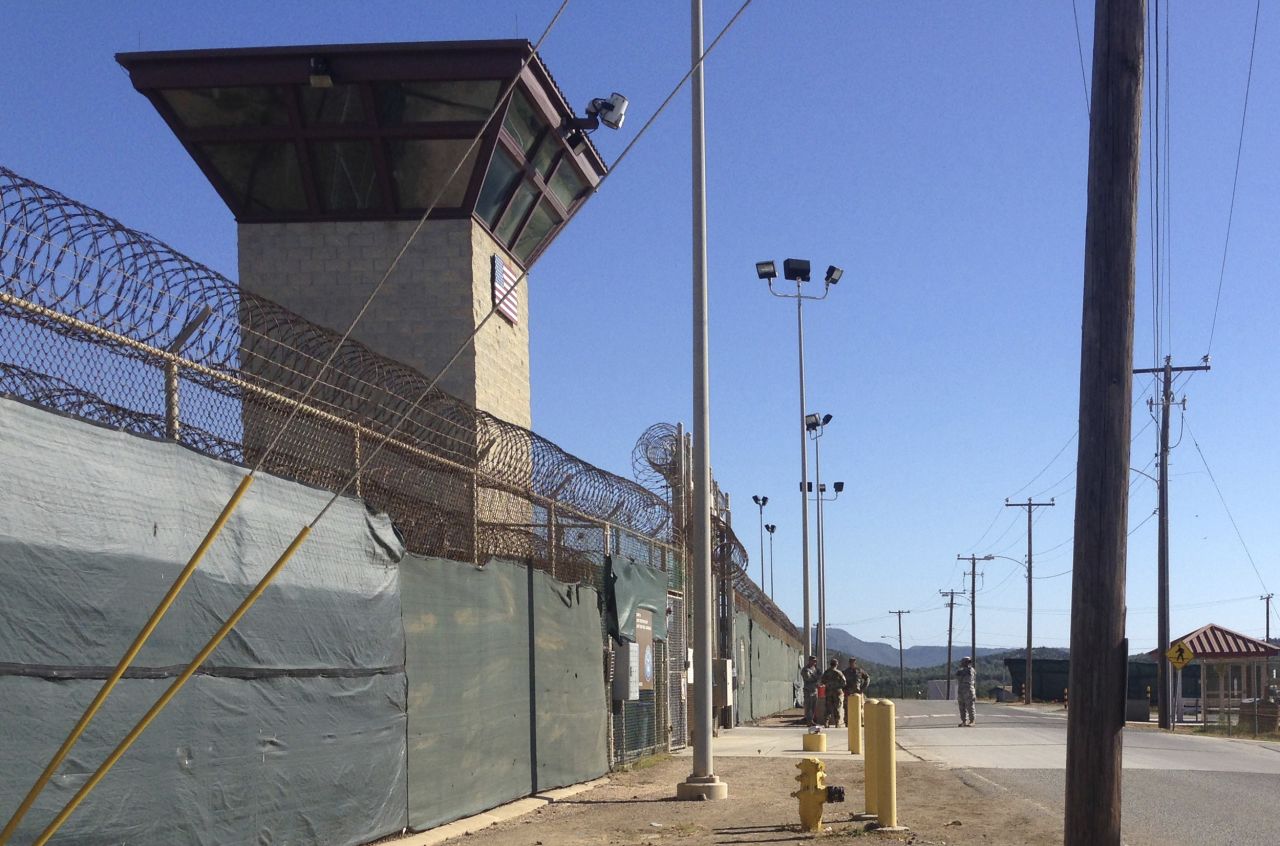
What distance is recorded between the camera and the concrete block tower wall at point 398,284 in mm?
22656

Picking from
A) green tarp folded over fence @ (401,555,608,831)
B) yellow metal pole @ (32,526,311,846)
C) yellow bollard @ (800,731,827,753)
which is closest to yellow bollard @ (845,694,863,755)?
yellow bollard @ (800,731,827,753)

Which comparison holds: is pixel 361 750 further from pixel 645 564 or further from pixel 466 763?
pixel 645 564

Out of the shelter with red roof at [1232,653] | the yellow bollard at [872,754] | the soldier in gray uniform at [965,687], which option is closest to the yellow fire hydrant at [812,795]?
the yellow bollard at [872,754]

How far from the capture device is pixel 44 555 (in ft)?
21.1

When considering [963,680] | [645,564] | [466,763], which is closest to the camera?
[466,763]

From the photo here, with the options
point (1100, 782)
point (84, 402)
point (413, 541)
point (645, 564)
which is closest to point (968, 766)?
point (645, 564)

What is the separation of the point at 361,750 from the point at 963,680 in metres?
23.9

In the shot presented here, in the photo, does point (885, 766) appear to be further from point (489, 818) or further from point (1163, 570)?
point (1163, 570)

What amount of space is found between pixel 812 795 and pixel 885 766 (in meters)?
0.73

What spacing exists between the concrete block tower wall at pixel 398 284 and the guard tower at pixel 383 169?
2cm

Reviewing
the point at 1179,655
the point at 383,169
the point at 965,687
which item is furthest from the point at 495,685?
the point at 1179,655

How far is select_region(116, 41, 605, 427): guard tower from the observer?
21141 millimetres

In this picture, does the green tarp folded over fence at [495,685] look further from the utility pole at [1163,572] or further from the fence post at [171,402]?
the utility pole at [1163,572]

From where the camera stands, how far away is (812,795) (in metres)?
11.2
